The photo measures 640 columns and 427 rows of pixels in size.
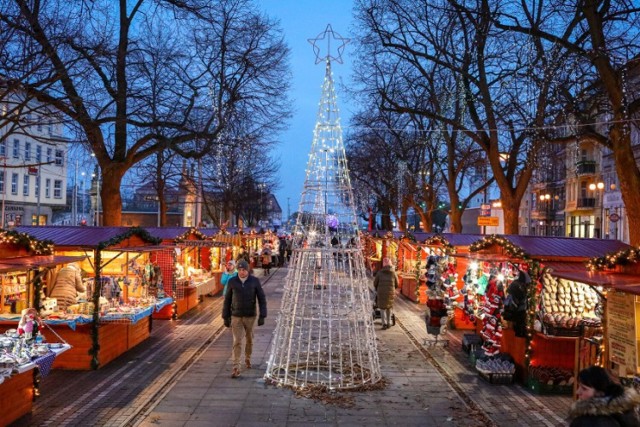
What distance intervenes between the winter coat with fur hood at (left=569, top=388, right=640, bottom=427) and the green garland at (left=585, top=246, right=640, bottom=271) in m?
5.15

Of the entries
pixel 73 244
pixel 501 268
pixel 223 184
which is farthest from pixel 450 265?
pixel 223 184

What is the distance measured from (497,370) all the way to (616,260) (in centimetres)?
282

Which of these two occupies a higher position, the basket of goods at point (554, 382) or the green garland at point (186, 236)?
the green garland at point (186, 236)

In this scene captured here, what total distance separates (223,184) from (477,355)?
120 ft

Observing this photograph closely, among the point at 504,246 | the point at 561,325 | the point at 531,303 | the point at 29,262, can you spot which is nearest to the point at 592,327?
the point at 561,325

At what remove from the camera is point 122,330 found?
476 inches

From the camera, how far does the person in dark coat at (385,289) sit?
15.3 meters

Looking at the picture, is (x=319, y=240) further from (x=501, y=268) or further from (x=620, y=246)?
(x=620, y=246)

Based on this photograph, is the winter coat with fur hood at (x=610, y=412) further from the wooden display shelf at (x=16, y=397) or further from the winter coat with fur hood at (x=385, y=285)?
the winter coat with fur hood at (x=385, y=285)

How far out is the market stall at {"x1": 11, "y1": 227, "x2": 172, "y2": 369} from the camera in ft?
35.0

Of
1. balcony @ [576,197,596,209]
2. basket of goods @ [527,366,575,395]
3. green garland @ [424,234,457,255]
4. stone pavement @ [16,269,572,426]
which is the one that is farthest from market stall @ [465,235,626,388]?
balcony @ [576,197,596,209]

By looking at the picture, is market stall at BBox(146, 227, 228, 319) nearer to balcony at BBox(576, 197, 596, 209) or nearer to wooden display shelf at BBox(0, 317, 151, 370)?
wooden display shelf at BBox(0, 317, 151, 370)

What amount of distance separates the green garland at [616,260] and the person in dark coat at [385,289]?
655cm

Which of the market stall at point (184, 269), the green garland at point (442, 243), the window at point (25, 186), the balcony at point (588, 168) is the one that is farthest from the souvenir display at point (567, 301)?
the window at point (25, 186)
